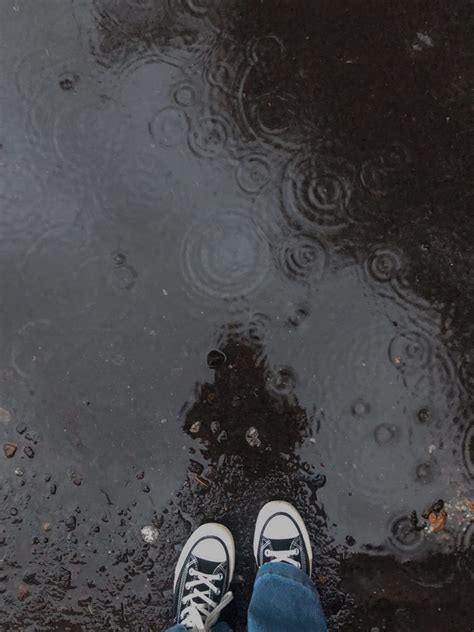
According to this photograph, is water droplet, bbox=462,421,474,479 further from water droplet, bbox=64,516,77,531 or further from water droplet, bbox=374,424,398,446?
water droplet, bbox=64,516,77,531

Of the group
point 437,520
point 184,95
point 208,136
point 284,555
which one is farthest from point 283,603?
point 184,95

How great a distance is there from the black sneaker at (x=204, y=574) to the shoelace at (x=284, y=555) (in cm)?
17

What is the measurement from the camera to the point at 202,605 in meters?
2.61

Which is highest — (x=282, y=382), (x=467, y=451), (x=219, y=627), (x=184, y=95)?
(x=184, y=95)

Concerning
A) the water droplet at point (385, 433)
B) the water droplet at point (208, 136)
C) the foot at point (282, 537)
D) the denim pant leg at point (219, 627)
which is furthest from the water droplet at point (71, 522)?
the water droplet at point (208, 136)

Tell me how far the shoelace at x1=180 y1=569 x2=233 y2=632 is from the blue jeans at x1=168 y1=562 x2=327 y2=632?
69 mm

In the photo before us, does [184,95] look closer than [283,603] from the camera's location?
No

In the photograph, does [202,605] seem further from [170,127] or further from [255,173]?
[170,127]

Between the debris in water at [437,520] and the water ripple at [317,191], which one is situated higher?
the water ripple at [317,191]

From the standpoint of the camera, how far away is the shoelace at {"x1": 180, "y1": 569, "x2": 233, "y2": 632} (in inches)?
99.9

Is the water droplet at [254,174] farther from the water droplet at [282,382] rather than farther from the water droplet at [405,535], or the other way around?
the water droplet at [405,535]

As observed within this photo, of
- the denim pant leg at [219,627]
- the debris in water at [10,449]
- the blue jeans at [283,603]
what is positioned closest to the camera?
the blue jeans at [283,603]

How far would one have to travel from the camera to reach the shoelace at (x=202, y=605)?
2.54 m

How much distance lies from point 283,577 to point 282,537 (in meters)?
0.17
